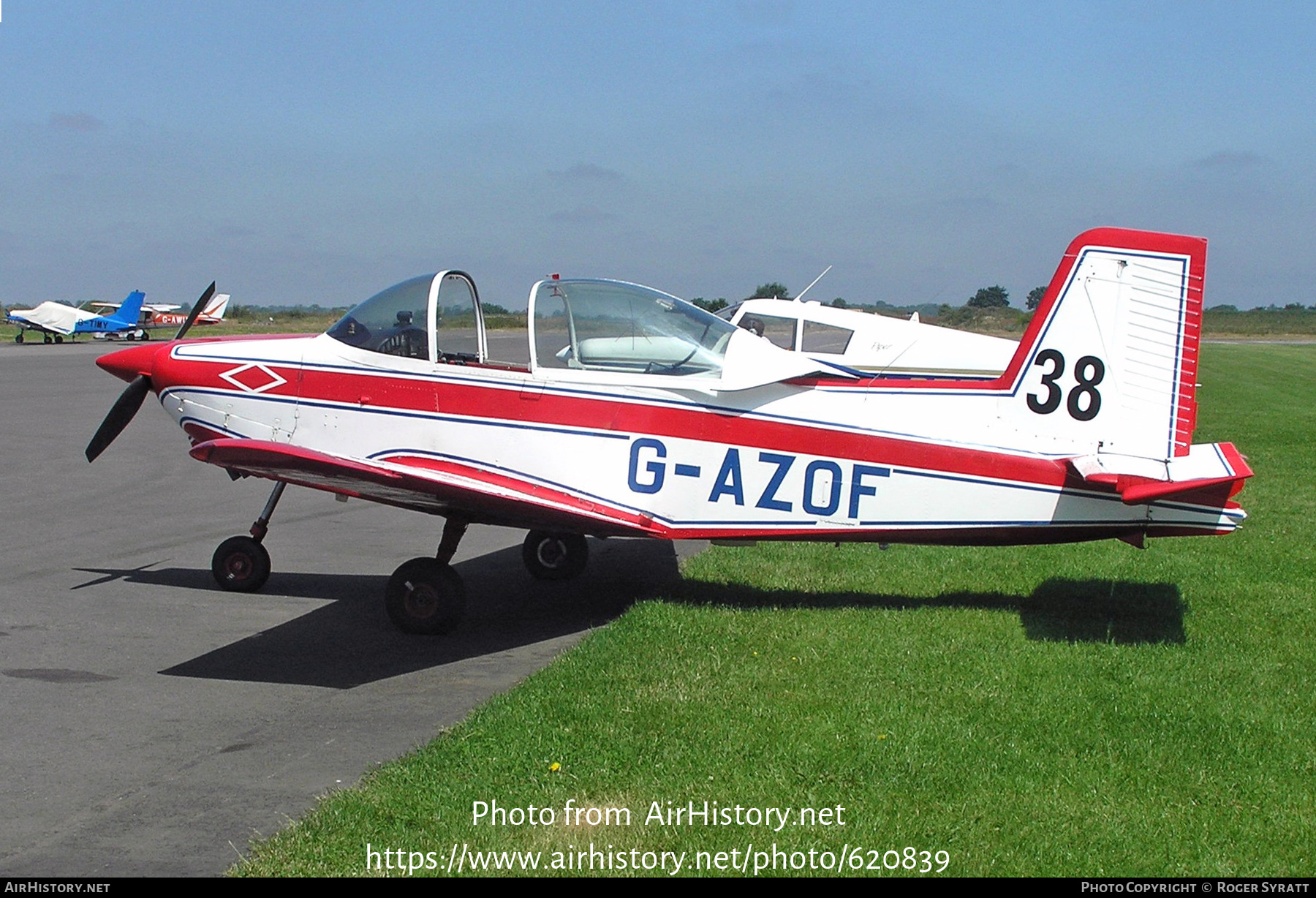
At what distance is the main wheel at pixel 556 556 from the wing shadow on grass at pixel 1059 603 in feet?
3.20

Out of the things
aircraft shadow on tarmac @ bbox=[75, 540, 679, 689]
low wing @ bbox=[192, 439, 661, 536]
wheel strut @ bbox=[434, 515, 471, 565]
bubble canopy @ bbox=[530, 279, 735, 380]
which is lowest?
aircraft shadow on tarmac @ bbox=[75, 540, 679, 689]

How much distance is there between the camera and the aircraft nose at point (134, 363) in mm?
8195

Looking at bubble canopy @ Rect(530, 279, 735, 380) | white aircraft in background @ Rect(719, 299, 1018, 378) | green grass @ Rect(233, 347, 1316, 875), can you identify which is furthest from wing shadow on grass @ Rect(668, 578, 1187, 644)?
white aircraft in background @ Rect(719, 299, 1018, 378)

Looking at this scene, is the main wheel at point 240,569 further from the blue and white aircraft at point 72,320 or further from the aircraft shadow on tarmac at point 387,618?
the blue and white aircraft at point 72,320

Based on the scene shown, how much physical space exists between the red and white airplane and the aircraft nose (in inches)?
15.8

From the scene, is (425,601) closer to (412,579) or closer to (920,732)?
(412,579)

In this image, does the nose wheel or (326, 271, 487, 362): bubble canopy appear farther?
the nose wheel

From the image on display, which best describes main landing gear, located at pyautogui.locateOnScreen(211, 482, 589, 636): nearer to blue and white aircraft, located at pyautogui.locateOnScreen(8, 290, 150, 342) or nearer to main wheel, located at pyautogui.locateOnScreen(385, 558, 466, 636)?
main wheel, located at pyautogui.locateOnScreen(385, 558, 466, 636)

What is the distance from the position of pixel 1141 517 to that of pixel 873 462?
158cm

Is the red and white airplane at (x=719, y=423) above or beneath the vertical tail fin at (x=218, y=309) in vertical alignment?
beneath

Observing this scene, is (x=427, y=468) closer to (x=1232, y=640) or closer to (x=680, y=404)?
(x=680, y=404)

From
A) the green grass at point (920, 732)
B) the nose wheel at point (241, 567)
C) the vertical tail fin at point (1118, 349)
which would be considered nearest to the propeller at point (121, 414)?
the nose wheel at point (241, 567)

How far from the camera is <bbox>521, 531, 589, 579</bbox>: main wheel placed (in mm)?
9133
